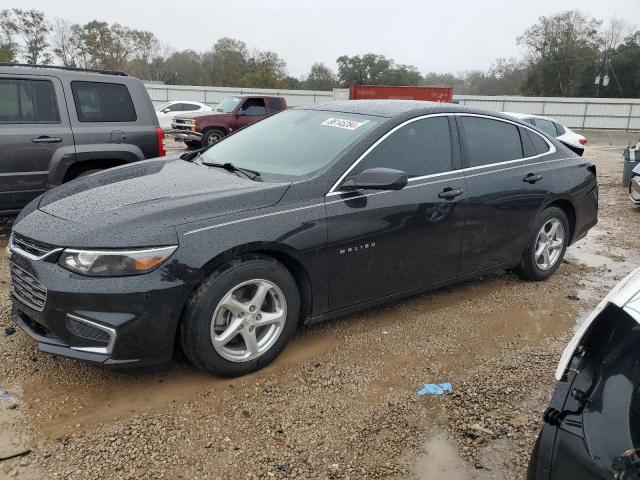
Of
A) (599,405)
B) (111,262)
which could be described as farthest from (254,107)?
(599,405)

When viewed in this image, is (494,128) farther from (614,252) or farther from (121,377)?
(121,377)

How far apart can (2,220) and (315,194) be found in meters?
5.20

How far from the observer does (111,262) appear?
2672 mm

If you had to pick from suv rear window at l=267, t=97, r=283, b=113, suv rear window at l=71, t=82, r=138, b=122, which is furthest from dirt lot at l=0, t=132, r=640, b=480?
suv rear window at l=267, t=97, r=283, b=113

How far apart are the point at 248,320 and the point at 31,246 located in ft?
4.16

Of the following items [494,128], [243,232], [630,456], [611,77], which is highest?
[611,77]

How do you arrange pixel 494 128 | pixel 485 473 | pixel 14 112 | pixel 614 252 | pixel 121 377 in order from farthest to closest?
1. pixel 614 252
2. pixel 14 112
3. pixel 494 128
4. pixel 121 377
5. pixel 485 473

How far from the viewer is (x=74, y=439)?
2.56 meters

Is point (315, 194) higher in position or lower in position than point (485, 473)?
higher

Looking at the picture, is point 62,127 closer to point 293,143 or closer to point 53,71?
point 53,71

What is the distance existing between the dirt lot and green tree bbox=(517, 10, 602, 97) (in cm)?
5677

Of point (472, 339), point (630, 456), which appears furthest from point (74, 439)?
point (472, 339)

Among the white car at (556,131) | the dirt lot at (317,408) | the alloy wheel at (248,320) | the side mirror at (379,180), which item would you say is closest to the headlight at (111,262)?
the alloy wheel at (248,320)

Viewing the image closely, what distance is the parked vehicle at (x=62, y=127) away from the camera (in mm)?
5281
